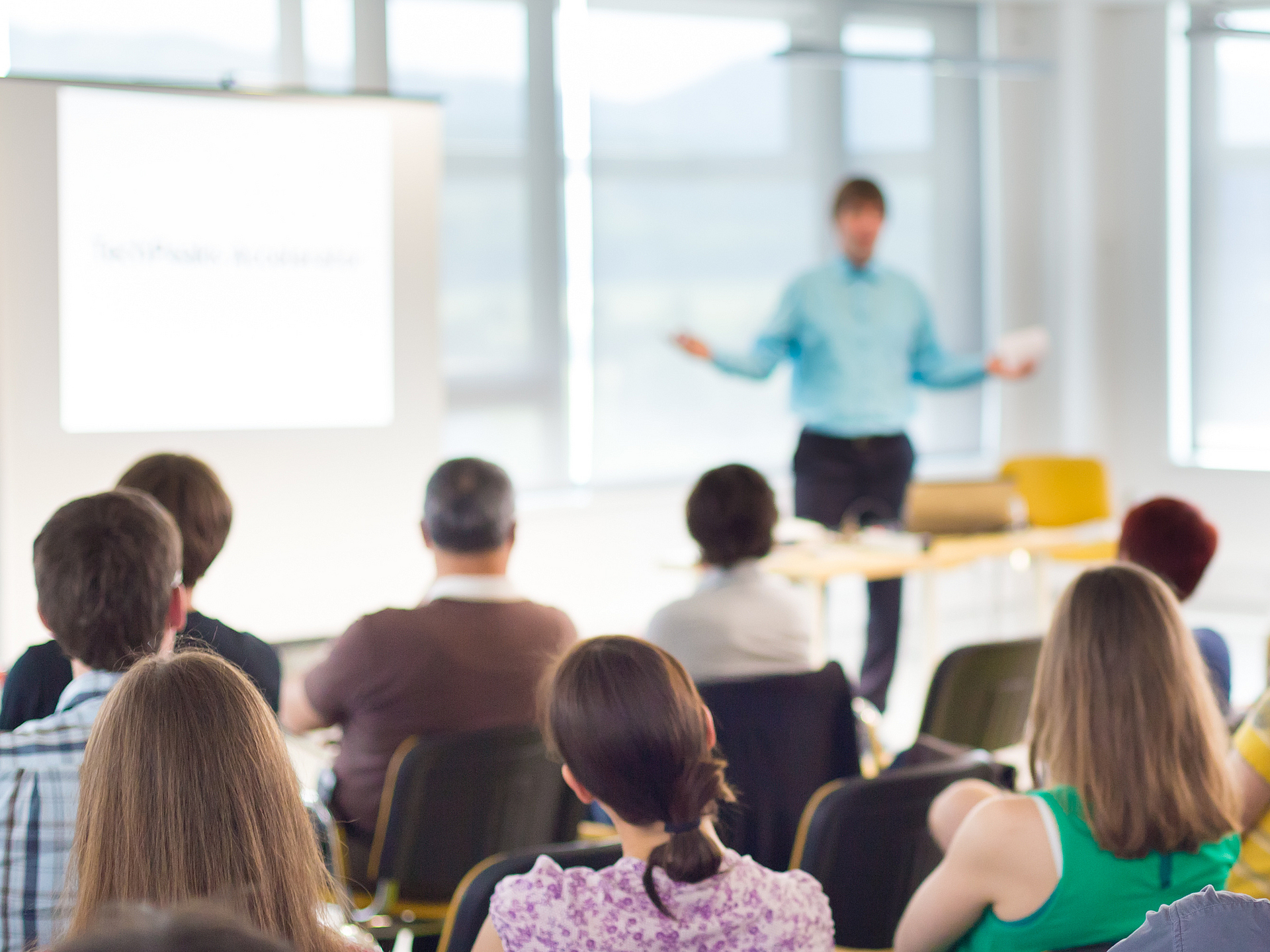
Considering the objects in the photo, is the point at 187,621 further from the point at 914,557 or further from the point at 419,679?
the point at 914,557

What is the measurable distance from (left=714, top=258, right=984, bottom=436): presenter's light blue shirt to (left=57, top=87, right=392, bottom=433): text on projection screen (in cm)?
140

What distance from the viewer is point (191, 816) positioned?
1150 mm

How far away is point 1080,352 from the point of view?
728 centimetres

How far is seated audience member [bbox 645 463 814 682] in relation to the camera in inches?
109

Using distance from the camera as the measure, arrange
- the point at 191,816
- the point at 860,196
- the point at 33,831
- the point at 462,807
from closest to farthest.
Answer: the point at 191,816 < the point at 33,831 < the point at 462,807 < the point at 860,196

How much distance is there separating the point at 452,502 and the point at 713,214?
3.92m

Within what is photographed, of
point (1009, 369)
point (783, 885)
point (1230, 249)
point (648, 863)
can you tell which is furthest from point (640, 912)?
point (1230, 249)

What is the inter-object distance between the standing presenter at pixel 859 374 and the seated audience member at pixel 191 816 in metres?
3.83

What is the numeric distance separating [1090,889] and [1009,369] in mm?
3596

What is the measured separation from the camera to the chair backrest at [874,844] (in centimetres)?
207

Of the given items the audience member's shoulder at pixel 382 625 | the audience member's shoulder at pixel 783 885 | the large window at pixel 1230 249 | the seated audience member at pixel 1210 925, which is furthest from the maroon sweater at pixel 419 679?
the large window at pixel 1230 249

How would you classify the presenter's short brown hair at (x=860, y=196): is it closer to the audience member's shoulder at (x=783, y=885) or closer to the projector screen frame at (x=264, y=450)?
the projector screen frame at (x=264, y=450)

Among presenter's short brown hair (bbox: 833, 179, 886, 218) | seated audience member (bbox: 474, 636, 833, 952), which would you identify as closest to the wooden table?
presenter's short brown hair (bbox: 833, 179, 886, 218)

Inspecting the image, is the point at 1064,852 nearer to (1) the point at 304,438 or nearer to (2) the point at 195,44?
(1) the point at 304,438
